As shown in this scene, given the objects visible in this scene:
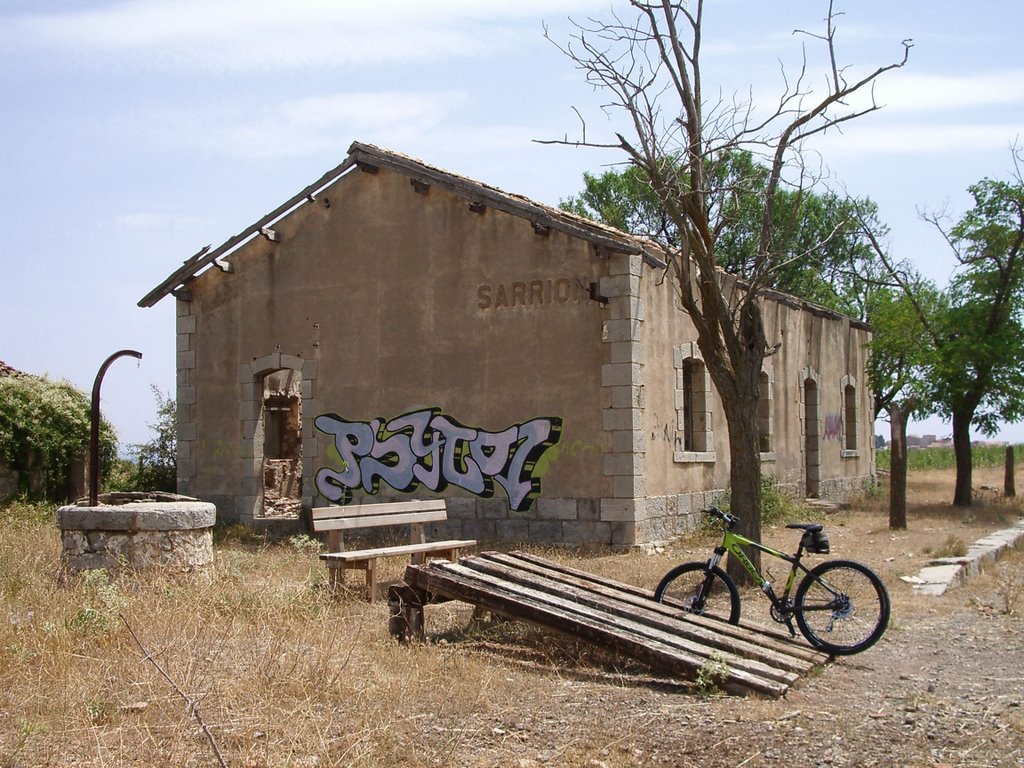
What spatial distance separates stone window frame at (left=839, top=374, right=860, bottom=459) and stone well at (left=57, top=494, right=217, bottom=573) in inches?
633

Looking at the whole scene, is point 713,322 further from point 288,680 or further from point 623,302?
point 288,680

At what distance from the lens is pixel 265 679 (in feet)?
17.8

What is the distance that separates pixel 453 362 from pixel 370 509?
168 inches

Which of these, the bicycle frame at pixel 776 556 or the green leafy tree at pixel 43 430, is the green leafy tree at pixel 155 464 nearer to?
the green leafy tree at pixel 43 430

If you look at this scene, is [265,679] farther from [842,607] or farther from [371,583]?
[842,607]

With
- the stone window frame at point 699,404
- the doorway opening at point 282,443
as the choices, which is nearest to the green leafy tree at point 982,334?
the stone window frame at point 699,404

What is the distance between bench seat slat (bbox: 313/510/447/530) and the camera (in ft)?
30.2

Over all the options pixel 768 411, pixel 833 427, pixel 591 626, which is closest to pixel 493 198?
pixel 768 411

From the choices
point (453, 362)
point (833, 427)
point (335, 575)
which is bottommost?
point (335, 575)

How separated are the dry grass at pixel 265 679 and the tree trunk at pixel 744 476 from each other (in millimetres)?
877

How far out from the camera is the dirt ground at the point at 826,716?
4.70m

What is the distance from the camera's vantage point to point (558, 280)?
13172 millimetres

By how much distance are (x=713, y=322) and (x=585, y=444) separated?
351 cm

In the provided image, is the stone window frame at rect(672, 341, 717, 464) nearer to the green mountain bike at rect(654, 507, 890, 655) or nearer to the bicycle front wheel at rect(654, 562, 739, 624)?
the bicycle front wheel at rect(654, 562, 739, 624)
